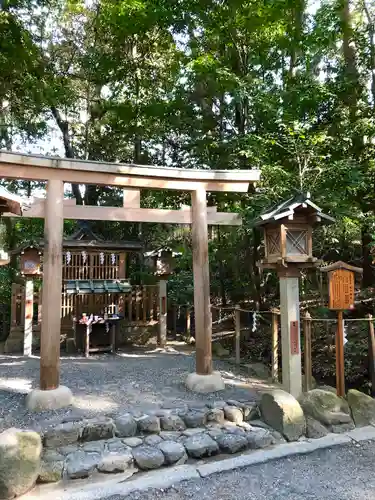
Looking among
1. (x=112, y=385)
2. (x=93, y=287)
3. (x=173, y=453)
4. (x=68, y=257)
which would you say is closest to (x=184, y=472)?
(x=173, y=453)

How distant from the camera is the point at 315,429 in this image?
15.1 feet

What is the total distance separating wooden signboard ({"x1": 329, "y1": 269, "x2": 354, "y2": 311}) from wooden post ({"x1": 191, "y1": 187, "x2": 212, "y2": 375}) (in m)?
1.98

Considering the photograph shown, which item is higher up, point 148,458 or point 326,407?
point 326,407

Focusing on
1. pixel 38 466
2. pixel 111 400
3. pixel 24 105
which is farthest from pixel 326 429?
pixel 24 105

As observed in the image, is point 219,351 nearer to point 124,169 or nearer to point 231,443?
point 231,443

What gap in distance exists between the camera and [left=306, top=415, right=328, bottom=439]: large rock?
15.0ft

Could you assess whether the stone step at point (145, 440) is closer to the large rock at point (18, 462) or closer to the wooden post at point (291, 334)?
the large rock at point (18, 462)

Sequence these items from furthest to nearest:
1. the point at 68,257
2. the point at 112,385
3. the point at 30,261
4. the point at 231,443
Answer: the point at 68,257 → the point at 30,261 → the point at 112,385 → the point at 231,443

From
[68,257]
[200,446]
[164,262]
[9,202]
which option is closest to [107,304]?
[68,257]

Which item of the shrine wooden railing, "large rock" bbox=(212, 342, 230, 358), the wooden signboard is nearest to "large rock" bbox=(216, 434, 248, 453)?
the wooden signboard

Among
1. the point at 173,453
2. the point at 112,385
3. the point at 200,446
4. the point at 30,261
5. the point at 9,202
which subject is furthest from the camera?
the point at 30,261

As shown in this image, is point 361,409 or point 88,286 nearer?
point 361,409

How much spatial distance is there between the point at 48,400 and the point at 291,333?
3674 mm

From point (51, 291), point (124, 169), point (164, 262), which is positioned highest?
point (124, 169)
